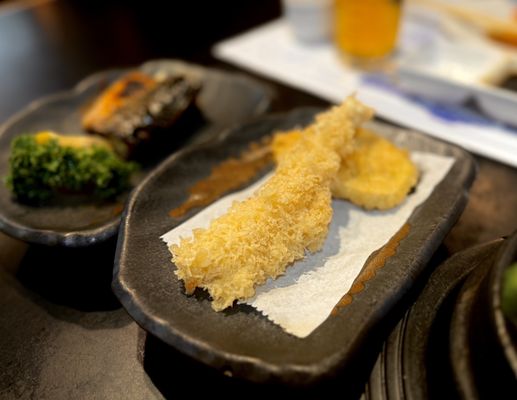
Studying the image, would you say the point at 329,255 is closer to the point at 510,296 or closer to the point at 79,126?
the point at 510,296

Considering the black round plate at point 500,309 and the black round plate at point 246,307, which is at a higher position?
the black round plate at point 500,309

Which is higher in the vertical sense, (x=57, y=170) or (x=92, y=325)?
(x=57, y=170)

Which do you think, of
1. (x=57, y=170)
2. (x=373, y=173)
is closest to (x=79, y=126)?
(x=57, y=170)

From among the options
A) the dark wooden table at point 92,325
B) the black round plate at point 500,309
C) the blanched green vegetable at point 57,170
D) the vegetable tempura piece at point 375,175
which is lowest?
the dark wooden table at point 92,325

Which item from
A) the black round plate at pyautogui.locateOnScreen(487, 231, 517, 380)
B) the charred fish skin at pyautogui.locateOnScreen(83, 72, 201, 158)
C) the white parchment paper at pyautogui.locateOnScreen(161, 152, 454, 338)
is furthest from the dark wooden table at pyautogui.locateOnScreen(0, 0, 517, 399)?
the charred fish skin at pyautogui.locateOnScreen(83, 72, 201, 158)

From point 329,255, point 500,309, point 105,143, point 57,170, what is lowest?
point 329,255

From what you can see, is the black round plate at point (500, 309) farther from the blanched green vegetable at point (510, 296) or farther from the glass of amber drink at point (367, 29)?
the glass of amber drink at point (367, 29)

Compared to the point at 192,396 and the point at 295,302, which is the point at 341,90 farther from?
the point at 192,396

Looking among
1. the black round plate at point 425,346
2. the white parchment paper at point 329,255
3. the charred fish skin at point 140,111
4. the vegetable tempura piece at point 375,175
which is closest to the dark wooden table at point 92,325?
the black round plate at point 425,346
